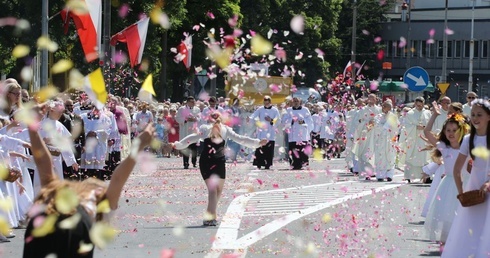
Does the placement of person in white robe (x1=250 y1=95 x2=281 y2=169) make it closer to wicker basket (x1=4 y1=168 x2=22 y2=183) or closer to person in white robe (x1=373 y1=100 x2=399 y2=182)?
person in white robe (x1=373 y1=100 x2=399 y2=182)

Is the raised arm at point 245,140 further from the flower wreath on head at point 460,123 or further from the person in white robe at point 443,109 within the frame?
the person in white robe at point 443,109

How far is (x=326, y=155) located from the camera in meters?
41.0

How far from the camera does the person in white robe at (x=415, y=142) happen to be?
25.9 metres

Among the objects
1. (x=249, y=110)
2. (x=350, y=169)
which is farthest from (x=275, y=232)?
(x=249, y=110)

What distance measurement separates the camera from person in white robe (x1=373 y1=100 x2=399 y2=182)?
26.0m

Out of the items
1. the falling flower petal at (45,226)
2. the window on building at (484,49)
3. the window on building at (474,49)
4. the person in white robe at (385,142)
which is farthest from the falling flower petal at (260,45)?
the window on building at (484,49)

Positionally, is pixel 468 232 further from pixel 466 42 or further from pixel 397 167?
pixel 466 42

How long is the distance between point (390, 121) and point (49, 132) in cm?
1108

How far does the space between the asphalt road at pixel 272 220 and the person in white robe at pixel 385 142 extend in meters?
0.33

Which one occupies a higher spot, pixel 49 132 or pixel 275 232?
pixel 49 132

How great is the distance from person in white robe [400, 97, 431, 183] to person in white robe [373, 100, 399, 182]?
288mm

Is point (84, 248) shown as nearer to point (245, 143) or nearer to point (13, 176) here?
point (13, 176)

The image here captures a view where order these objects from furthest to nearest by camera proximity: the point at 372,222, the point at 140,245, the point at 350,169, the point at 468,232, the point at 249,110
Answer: the point at 249,110 → the point at 350,169 → the point at 372,222 → the point at 140,245 → the point at 468,232

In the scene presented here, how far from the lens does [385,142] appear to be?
26922mm
